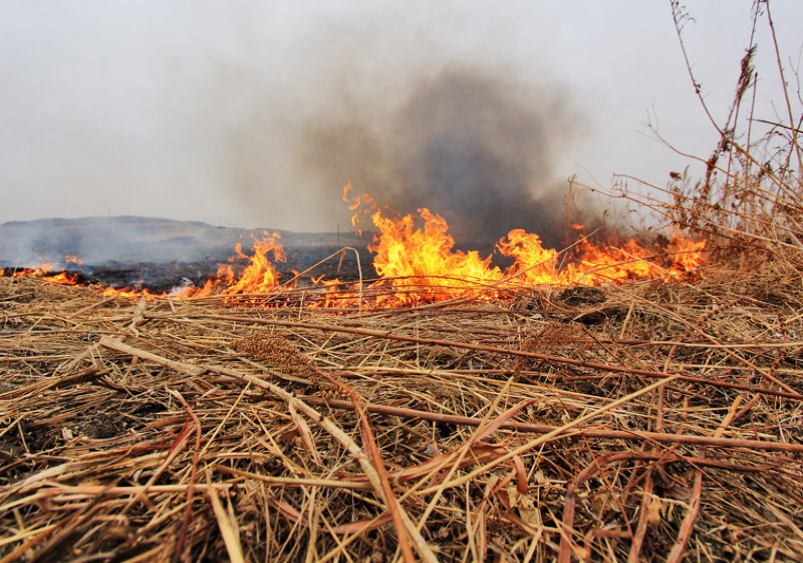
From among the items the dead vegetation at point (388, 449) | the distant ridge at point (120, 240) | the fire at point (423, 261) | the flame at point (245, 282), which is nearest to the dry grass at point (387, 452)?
the dead vegetation at point (388, 449)

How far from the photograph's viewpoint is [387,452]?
3.81 ft

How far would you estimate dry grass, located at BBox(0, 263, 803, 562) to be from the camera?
880 mm

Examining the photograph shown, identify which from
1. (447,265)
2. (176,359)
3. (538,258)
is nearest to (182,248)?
(447,265)

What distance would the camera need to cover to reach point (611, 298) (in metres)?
2.74

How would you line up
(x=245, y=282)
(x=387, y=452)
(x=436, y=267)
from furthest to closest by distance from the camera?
(x=245, y=282) < (x=436, y=267) < (x=387, y=452)

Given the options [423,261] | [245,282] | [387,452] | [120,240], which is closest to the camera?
[387,452]

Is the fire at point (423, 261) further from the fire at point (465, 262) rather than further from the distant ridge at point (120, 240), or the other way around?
the distant ridge at point (120, 240)

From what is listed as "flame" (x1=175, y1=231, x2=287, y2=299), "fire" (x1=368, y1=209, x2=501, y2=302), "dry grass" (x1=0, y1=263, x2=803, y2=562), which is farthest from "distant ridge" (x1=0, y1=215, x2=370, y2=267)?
"dry grass" (x1=0, y1=263, x2=803, y2=562)

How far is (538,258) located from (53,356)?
490 cm

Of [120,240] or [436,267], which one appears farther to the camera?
[120,240]

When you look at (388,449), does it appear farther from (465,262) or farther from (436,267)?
(465,262)

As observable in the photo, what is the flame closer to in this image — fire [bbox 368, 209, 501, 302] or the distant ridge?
fire [bbox 368, 209, 501, 302]

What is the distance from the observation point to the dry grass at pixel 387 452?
2.89 ft

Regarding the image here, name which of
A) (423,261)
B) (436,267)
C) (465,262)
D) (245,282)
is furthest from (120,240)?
(465,262)
